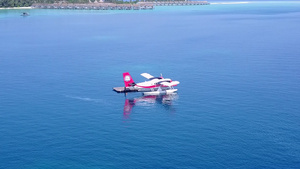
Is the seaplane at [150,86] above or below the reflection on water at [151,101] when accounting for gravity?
above

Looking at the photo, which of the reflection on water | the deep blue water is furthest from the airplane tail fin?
the reflection on water

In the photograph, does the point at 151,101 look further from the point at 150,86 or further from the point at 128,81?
the point at 128,81

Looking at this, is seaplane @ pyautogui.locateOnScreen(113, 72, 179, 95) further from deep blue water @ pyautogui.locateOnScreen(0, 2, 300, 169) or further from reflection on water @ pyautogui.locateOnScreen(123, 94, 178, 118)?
reflection on water @ pyautogui.locateOnScreen(123, 94, 178, 118)

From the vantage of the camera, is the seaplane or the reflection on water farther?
the seaplane

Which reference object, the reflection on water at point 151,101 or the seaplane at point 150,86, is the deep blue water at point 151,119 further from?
the seaplane at point 150,86

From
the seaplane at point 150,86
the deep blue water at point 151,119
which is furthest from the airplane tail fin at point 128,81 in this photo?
the deep blue water at point 151,119

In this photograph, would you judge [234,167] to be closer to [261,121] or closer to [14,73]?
[261,121]
